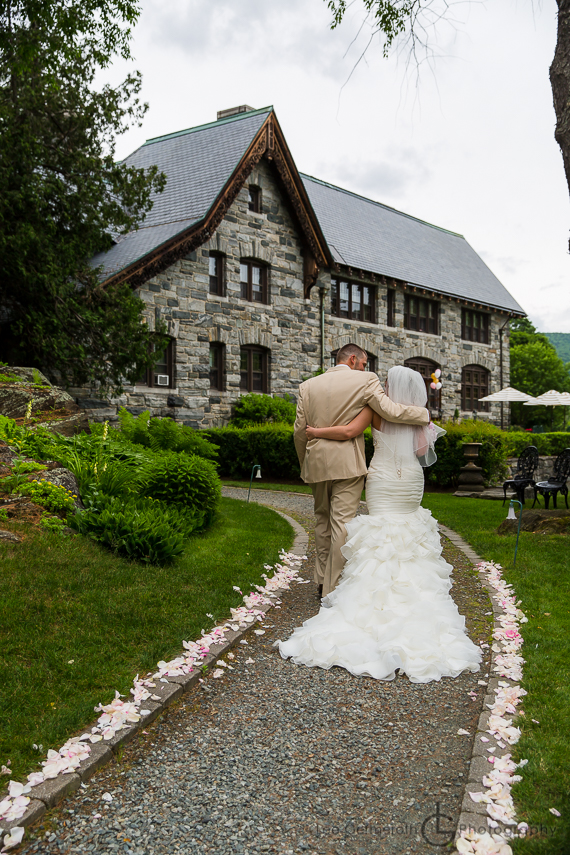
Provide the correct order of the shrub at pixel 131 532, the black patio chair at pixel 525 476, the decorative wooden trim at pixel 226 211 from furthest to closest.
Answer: the decorative wooden trim at pixel 226 211
the black patio chair at pixel 525 476
the shrub at pixel 131 532

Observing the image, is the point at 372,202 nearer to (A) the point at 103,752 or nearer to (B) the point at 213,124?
(B) the point at 213,124

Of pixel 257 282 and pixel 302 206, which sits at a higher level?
pixel 302 206

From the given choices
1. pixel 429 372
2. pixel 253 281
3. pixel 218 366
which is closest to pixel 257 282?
pixel 253 281

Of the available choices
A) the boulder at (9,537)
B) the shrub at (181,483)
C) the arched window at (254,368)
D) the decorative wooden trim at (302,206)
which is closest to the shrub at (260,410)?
the arched window at (254,368)

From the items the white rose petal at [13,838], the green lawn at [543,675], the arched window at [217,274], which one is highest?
the arched window at [217,274]

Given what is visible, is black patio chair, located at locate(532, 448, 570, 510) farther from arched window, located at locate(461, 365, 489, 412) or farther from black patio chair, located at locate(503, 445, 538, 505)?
arched window, located at locate(461, 365, 489, 412)

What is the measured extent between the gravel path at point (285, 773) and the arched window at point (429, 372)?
21372 millimetres

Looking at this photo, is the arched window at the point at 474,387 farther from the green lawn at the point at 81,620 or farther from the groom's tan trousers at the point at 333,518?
the groom's tan trousers at the point at 333,518

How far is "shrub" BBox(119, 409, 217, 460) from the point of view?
9.97 meters

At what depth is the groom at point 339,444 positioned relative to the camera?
5430mm

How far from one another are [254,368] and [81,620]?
1499 cm

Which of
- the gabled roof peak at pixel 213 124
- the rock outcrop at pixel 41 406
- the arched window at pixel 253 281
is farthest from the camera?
the gabled roof peak at pixel 213 124

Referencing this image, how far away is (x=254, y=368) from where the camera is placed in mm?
19156

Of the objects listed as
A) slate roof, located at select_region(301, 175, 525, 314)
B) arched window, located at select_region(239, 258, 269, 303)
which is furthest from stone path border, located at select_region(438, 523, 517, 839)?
slate roof, located at select_region(301, 175, 525, 314)
